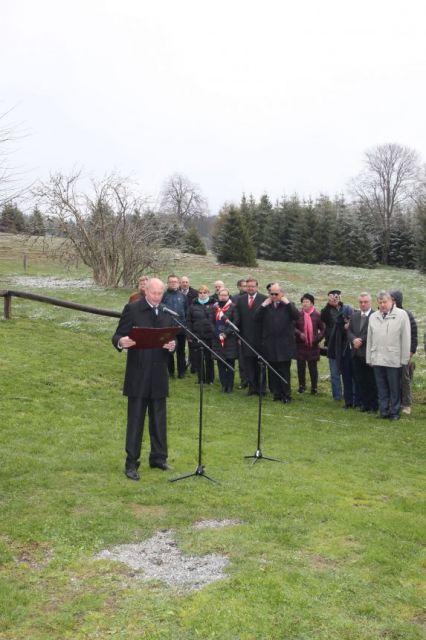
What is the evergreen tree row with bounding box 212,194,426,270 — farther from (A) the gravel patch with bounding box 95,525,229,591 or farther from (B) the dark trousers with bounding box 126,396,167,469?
(A) the gravel patch with bounding box 95,525,229,591

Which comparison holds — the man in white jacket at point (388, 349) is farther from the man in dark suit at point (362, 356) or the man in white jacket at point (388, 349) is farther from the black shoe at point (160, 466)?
the black shoe at point (160, 466)

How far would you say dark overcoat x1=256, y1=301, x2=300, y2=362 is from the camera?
11.1 m

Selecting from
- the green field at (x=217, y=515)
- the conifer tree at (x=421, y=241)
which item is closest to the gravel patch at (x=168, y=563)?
the green field at (x=217, y=515)

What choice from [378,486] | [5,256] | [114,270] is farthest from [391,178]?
[378,486]

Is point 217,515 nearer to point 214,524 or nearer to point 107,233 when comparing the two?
point 214,524

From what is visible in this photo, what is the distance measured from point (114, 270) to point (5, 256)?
18120 millimetres

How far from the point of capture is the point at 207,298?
12.0 meters

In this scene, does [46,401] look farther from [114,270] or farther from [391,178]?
[391,178]

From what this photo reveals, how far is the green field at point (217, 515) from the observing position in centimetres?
407

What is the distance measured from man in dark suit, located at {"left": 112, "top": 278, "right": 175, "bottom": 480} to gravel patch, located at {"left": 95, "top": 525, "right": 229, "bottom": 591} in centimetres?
172

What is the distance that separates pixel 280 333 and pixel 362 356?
4.75 ft

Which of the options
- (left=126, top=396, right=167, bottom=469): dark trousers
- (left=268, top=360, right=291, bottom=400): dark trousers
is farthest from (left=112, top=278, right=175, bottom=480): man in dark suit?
(left=268, top=360, right=291, bottom=400): dark trousers

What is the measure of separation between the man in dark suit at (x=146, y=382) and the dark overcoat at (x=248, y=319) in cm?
430

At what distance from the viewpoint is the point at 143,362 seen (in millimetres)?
7117
